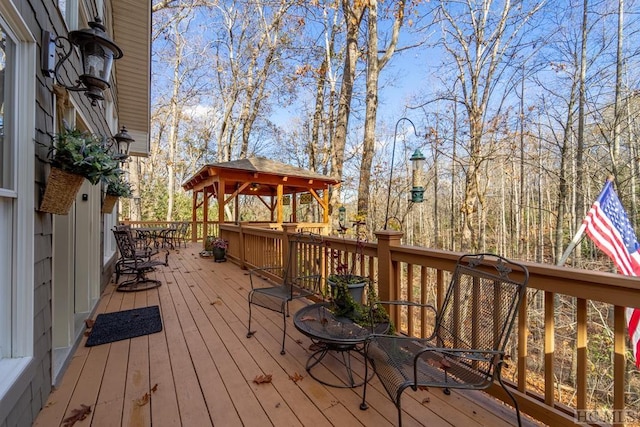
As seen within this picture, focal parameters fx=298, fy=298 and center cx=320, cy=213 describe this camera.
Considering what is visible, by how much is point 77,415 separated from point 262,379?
1.12 metres

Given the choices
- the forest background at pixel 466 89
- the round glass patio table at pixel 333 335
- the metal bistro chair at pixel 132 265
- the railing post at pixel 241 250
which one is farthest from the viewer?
the forest background at pixel 466 89

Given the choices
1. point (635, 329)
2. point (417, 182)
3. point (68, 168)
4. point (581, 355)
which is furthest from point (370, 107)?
point (581, 355)

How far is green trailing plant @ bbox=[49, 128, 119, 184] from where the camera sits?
6.26ft

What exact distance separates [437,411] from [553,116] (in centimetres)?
978

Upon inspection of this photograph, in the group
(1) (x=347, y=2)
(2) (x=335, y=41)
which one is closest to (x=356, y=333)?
(1) (x=347, y=2)

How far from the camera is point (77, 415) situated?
181 cm

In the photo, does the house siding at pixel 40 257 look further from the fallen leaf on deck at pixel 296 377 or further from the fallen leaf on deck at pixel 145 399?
the fallen leaf on deck at pixel 296 377

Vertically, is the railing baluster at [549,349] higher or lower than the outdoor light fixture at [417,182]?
lower

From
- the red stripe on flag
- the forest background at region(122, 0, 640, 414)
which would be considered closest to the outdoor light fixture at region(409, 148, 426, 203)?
the forest background at region(122, 0, 640, 414)

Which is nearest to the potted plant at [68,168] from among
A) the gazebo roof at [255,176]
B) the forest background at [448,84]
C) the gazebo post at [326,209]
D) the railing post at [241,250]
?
the forest background at [448,84]

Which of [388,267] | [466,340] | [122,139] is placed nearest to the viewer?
[466,340]

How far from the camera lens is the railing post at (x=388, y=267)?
2654 millimetres

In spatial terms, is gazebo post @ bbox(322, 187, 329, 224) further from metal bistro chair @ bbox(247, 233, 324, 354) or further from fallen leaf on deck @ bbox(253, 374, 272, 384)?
fallen leaf on deck @ bbox(253, 374, 272, 384)

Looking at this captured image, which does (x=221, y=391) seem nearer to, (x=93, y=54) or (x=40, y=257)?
(x=40, y=257)
